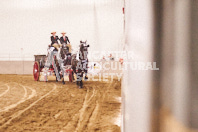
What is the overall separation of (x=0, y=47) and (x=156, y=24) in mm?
14755

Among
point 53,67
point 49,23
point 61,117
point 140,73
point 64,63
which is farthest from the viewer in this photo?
point 49,23

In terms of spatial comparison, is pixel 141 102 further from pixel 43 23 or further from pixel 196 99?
pixel 43 23

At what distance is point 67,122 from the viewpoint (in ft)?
10.0

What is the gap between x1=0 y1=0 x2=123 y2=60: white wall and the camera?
12.7 m

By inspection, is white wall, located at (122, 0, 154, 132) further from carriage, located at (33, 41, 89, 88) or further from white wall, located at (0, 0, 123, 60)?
white wall, located at (0, 0, 123, 60)

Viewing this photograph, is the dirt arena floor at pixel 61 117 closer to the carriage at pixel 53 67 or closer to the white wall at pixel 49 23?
the carriage at pixel 53 67

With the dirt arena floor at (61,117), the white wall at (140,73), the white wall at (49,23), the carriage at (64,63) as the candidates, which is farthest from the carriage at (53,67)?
the white wall at (140,73)

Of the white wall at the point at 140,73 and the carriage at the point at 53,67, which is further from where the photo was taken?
the carriage at the point at 53,67

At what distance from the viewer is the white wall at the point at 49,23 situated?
1274 cm

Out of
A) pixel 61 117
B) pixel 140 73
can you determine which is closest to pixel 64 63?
pixel 61 117

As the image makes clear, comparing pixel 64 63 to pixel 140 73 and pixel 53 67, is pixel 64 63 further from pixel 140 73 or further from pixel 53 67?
pixel 140 73

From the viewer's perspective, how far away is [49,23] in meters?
13.5

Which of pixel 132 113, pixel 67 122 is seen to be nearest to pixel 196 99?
pixel 132 113

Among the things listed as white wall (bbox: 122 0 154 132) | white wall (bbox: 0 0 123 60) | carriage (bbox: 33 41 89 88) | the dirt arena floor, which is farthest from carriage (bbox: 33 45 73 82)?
white wall (bbox: 122 0 154 132)
